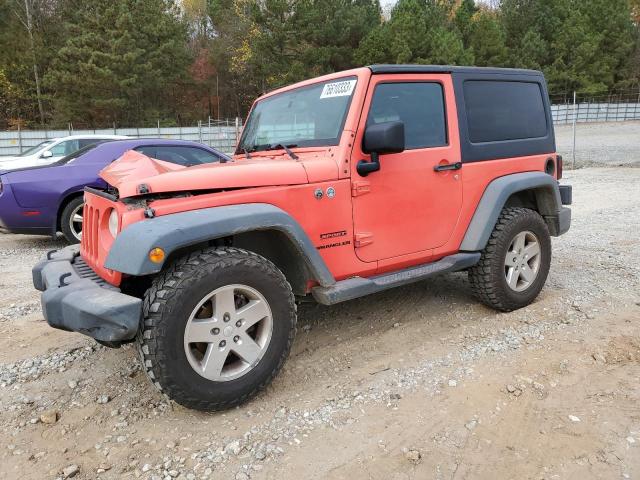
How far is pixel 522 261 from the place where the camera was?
164 inches

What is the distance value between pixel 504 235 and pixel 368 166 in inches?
57.6

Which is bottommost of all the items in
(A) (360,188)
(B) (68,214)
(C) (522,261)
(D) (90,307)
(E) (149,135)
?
(C) (522,261)

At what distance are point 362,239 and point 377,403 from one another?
1.04 meters

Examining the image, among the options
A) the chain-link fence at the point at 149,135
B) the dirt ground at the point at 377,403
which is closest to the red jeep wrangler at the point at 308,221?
the dirt ground at the point at 377,403

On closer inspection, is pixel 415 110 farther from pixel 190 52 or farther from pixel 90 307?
pixel 190 52

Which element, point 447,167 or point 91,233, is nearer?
point 91,233

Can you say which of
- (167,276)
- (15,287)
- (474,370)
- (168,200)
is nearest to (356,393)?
(474,370)

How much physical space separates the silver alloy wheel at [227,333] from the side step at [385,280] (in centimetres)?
44

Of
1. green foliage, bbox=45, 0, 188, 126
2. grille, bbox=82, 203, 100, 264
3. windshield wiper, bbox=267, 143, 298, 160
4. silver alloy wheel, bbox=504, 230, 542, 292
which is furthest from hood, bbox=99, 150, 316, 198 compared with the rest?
green foliage, bbox=45, 0, 188, 126

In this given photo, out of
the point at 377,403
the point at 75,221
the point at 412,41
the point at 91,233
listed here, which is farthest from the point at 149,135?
the point at 377,403

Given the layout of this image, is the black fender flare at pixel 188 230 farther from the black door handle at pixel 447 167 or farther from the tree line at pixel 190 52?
the tree line at pixel 190 52

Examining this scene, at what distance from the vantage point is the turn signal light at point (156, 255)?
2397mm

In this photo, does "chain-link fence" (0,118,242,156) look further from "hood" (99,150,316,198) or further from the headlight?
the headlight

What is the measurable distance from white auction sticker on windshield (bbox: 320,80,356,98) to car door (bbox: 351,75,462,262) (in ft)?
0.45
